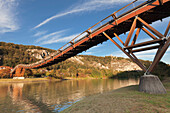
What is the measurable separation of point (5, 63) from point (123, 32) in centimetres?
12269

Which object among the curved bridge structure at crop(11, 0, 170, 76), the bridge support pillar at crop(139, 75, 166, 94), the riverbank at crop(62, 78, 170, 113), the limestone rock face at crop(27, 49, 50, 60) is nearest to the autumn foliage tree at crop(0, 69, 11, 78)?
the curved bridge structure at crop(11, 0, 170, 76)

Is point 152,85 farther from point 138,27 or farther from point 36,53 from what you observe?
point 36,53

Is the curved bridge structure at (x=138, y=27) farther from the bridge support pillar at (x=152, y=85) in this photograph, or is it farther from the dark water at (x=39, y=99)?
the dark water at (x=39, y=99)

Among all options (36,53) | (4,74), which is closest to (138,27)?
(4,74)

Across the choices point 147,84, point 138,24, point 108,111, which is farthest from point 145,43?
point 108,111

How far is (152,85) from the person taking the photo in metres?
9.71

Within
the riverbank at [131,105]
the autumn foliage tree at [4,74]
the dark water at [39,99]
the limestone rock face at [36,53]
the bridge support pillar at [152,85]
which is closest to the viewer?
the riverbank at [131,105]

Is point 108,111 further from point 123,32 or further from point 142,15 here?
point 123,32

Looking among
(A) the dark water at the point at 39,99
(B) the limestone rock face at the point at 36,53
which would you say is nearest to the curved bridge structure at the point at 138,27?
(A) the dark water at the point at 39,99

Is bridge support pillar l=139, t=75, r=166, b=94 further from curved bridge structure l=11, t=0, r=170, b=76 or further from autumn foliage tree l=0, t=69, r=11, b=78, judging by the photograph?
autumn foliage tree l=0, t=69, r=11, b=78

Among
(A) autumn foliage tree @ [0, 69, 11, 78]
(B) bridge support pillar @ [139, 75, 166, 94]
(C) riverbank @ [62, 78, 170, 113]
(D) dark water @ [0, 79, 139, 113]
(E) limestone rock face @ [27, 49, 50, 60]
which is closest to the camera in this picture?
(C) riverbank @ [62, 78, 170, 113]

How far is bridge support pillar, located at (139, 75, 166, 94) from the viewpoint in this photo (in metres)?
9.38

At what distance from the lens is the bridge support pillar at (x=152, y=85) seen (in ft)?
30.8

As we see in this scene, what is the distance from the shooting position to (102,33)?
16.0 m
